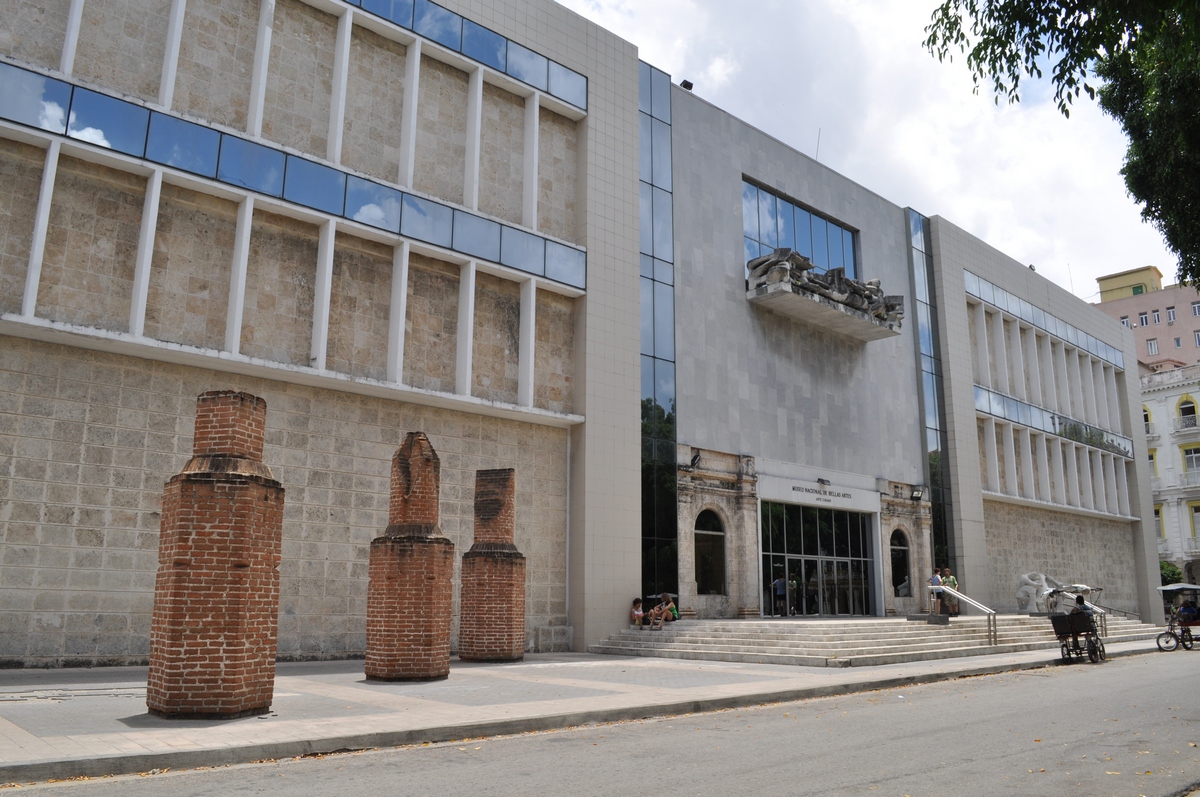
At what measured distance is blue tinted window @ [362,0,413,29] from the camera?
69.8ft

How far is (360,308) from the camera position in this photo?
20.4 meters

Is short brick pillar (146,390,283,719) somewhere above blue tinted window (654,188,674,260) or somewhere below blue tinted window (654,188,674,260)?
below

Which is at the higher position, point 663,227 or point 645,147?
point 645,147

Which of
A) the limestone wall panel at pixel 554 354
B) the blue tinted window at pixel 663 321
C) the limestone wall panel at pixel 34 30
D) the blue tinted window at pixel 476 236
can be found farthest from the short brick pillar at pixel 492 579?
the limestone wall panel at pixel 34 30

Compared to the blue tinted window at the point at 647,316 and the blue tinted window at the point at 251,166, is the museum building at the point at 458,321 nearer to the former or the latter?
the blue tinted window at the point at 251,166

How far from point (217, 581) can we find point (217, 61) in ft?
44.0

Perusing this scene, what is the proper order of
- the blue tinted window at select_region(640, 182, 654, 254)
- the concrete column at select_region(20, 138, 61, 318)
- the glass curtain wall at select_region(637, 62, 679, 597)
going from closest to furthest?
1. the concrete column at select_region(20, 138, 61, 318)
2. the glass curtain wall at select_region(637, 62, 679, 597)
3. the blue tinted window at select_region(640, 182, 654, 254)

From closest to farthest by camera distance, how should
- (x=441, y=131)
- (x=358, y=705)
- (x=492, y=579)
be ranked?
(x=358, y=705) → (x=492, y=579) → (x=441, y=131)

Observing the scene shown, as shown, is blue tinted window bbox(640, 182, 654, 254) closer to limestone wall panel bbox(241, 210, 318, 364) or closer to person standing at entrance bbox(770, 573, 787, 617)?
limestone wall panel bbox(241, 210, 318, 364)

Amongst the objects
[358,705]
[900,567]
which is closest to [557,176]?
[358,705]

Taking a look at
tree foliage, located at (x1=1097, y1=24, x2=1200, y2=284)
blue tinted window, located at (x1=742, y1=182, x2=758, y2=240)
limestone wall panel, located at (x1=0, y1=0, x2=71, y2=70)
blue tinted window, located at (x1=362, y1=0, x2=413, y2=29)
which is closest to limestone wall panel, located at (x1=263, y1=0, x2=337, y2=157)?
blue tinted window, located at (x1=362, y1=0, x2=413, y2=29)

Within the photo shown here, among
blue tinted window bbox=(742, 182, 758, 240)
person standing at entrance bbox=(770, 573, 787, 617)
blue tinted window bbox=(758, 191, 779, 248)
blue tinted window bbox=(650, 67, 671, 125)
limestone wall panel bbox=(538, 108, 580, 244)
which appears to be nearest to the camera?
limestone wall panel bbox=(538, 108, 580, 244)

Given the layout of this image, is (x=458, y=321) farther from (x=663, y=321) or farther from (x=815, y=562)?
(x=815, y=562)

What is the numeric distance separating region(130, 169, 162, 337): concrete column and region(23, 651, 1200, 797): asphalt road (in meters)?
11.1
